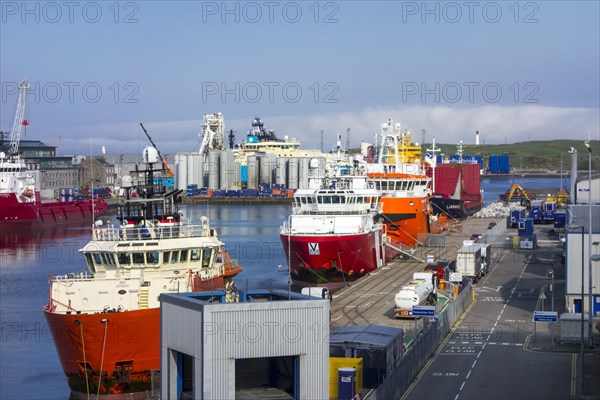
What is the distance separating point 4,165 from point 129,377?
8272 centimetres

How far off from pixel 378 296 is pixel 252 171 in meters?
124

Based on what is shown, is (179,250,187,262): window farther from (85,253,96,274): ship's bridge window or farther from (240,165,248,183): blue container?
(240,165,248,183): blue container

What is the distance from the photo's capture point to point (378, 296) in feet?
143

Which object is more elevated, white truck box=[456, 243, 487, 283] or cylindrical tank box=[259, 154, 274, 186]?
cylindrical tank box=[259, 154, 274, 186]

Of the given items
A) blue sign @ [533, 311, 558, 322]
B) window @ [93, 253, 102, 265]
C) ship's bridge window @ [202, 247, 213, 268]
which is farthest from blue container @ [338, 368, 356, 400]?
blue sign @ [533, 311, 558, 322]

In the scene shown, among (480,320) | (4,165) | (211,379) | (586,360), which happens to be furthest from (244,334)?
(4,165)

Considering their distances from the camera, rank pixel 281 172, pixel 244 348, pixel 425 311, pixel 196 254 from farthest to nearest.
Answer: pixel 281 172 < pixel 425 311 < pixel 196 254 < pixel 244 348

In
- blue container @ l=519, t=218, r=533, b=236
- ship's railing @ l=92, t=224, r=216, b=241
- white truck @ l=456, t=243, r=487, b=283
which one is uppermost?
Result: ship's railing @ l=92, t=224, r=216, b=241

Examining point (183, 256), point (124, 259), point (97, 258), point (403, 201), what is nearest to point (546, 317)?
point (183, 256)

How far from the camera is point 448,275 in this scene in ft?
149

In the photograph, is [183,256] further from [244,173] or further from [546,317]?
[244,173]

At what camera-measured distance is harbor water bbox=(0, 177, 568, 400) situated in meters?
33.9

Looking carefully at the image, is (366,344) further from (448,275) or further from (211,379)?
(448,275)

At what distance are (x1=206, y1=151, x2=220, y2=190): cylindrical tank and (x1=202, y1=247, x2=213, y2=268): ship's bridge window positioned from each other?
13288 cm
